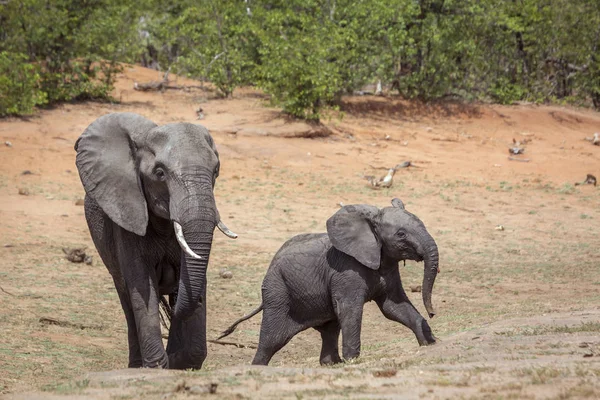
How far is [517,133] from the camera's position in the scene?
76.0 feet

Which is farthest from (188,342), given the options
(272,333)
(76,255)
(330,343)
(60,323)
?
(76,255)

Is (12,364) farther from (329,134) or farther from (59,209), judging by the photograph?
(329,134)

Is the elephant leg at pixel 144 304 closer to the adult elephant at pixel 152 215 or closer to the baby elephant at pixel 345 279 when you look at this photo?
the adult elephant at pixel 152 215

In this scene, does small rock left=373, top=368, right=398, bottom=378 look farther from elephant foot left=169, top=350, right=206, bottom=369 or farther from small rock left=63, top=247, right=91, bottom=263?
small rock left=63, top=247, right=91, bottom=263

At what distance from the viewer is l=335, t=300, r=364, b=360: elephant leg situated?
7.00 m

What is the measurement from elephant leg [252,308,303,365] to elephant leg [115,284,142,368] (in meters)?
1.04

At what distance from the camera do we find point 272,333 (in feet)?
24.3

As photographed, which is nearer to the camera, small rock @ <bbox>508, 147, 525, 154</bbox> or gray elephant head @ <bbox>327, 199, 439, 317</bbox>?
gray elephant head @ <bbox>327, 199, 439, 317</bbox>

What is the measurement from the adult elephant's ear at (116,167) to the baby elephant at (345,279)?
1.67m

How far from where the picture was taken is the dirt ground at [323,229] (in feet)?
16.7

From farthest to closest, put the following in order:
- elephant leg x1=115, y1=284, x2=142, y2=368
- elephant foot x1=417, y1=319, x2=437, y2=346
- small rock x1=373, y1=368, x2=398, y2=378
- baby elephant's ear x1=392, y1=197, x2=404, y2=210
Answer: baby elephant's ear x1=392, y1=197, x2=404, y2=210, elephant foot x1=417, y1=319, x2=437, y2=346, elephant leg x1=115, y1=284, x2=142, y2=368, small rock x1=373, y1=368, x2=398, y2=378

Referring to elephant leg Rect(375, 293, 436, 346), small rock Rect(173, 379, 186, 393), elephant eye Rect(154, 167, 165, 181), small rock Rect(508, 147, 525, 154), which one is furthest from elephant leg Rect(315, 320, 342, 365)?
small rock Rect(508, 147, 525, 154)

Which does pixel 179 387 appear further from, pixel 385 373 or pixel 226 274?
pixel 226 274

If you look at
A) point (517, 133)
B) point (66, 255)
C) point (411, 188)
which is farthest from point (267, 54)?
point (66, 255)
